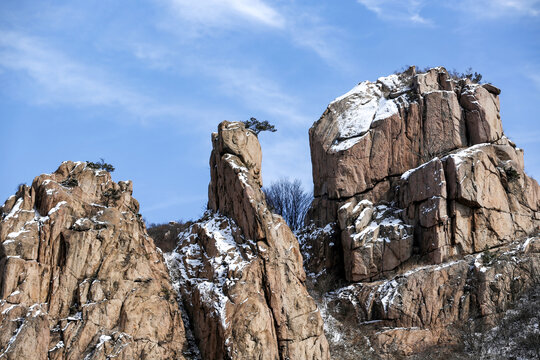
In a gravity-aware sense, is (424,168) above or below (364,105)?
below

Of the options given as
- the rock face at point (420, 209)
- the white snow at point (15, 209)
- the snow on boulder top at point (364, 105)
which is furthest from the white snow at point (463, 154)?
the white snow at point (15, 209)

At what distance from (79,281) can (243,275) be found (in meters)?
8.99

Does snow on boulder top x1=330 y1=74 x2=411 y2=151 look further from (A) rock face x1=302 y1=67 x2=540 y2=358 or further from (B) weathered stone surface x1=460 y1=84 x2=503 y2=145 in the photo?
(B) weathered stone surface x1=460 y1=84 x2=503 y2=145

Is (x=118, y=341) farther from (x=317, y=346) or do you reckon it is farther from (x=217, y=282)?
(x=317, y=346)

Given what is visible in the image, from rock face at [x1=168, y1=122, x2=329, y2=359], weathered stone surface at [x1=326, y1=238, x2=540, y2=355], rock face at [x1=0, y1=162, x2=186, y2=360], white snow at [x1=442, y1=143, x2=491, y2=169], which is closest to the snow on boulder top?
white snow at [x1=442, y1=143, x2=491, y2=169]

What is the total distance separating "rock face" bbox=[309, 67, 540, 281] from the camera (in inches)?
2144

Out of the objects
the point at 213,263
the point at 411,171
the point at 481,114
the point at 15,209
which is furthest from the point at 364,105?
the point at 15,209

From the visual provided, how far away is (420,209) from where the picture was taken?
183 feet

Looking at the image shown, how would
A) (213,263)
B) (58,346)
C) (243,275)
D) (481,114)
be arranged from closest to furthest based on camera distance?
(58,346) < (243,275) < (213,263) < (481,114)

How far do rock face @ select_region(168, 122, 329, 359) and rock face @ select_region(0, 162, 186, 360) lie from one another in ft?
6.32

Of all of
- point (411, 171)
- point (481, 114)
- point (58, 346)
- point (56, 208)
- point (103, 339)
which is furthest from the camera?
point (481, 114)

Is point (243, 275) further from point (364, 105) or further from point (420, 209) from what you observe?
point (364, 105)

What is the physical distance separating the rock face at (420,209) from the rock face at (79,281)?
11334 millimetres

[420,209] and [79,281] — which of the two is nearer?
[79,281]
